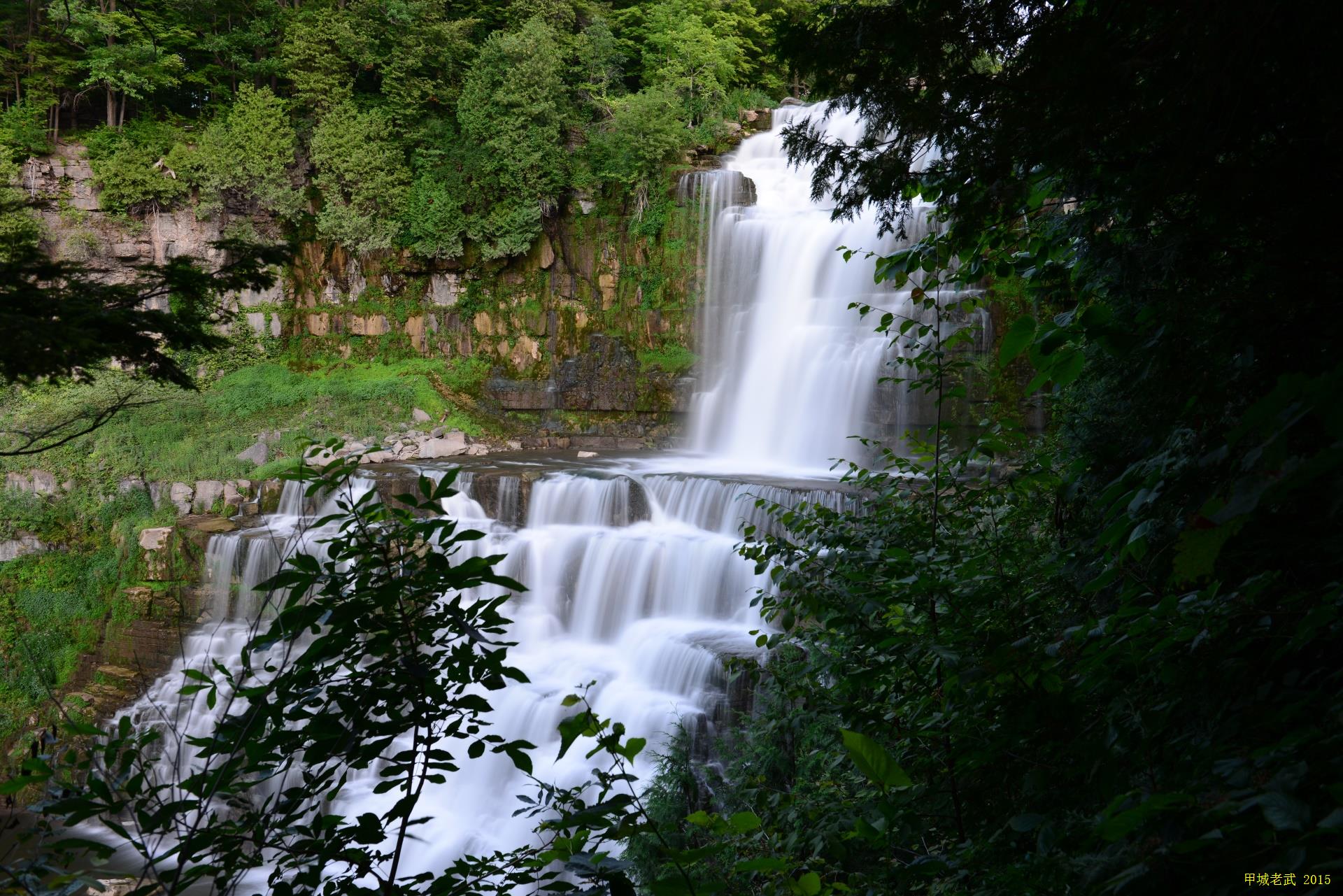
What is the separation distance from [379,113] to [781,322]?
35.9ft

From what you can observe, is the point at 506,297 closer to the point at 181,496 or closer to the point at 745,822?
the point at 181,496

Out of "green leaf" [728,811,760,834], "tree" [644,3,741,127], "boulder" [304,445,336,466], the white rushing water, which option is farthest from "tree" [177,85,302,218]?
"green leaf" [728,811,760,834]

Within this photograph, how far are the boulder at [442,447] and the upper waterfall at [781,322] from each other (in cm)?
487

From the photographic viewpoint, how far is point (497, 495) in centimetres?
1308

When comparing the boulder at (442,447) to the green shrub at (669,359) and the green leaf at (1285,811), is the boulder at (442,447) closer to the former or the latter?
the green shrub at (669,359)

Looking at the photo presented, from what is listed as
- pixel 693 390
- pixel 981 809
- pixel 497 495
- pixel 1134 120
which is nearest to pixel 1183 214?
pixel 1134 120

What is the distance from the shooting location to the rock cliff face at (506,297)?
57.7 ft

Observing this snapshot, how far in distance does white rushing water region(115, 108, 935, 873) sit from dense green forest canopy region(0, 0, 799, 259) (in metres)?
2.56

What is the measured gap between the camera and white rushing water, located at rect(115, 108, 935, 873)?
8617mm

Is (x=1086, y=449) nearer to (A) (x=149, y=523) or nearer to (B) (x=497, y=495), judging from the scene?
(B) (x=497, y=495)

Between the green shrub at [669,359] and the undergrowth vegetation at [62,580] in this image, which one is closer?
the undergrowth vegetation at [62,580]

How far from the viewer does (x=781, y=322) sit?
15.7 m

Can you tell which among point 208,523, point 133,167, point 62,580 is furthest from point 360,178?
point 62,580

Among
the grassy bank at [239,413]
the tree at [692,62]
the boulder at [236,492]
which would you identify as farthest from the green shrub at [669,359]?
the boulder at [236,492]
